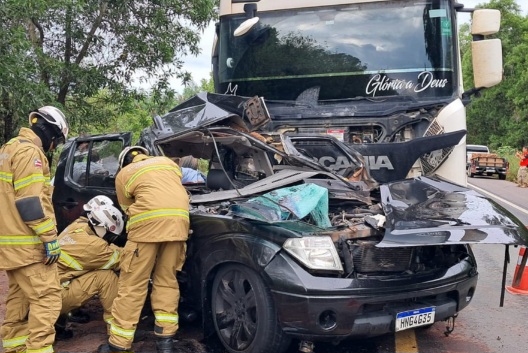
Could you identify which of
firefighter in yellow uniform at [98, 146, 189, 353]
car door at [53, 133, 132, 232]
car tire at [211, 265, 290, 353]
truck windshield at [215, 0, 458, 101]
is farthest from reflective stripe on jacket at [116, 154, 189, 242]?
truck windshield at [215, 0, 458, 101]

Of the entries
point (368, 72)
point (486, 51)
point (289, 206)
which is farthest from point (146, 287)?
point (486, 51)

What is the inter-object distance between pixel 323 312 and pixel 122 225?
201cm

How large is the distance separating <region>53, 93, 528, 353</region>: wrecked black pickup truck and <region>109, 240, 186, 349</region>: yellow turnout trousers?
18 cm

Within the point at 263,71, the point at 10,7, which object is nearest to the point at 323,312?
the point at 263,71

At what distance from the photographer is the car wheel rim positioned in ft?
13.2

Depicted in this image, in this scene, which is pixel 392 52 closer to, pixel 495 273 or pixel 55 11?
pixel 495 273

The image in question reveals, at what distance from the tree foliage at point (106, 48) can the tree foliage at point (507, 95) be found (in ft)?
94.2

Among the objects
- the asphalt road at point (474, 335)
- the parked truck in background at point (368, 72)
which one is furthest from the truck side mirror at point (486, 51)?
the asphalt road at point (474, 335)

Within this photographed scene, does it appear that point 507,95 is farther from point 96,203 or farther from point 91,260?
point 91,260

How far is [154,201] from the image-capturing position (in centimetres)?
431

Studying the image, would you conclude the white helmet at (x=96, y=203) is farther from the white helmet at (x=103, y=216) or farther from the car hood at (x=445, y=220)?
the car hood at (x=445, y=220)

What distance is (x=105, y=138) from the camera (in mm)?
6102

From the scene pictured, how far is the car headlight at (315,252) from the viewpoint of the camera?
149 inches

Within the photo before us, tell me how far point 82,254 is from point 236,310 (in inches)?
52.9
